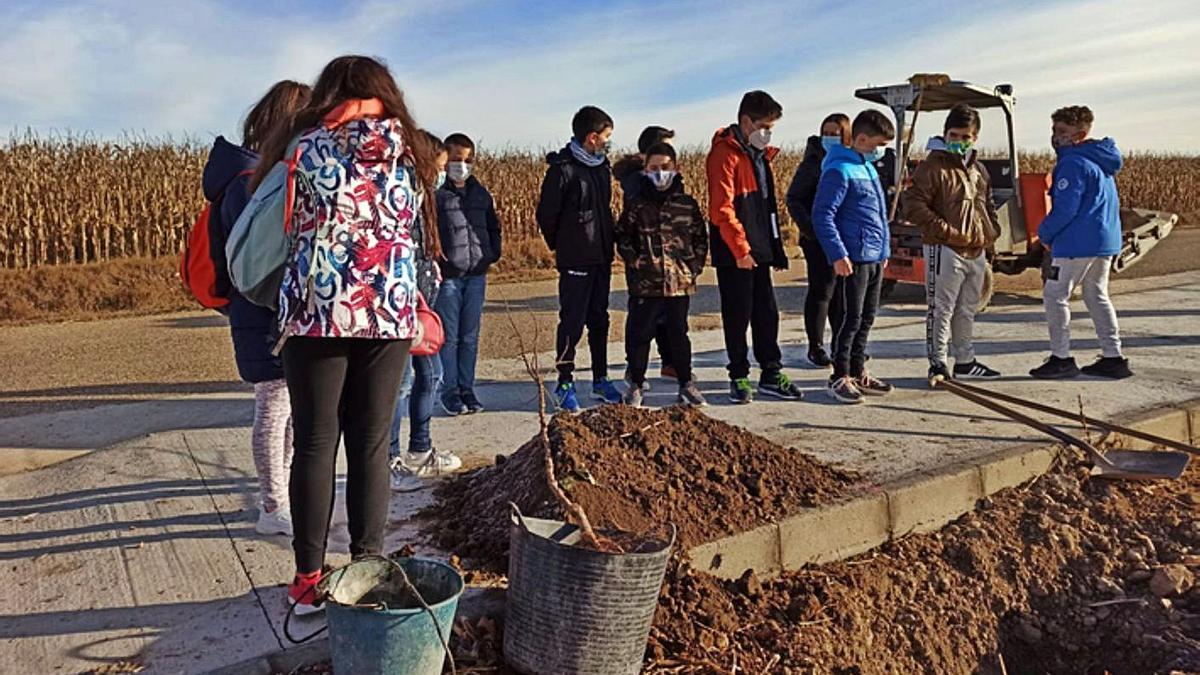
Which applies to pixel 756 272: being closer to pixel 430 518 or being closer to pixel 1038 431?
pixel 1038 431

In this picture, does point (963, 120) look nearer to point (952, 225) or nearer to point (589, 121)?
point (952, 225)

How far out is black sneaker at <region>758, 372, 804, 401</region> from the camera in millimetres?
6461

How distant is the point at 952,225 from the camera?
262 inches

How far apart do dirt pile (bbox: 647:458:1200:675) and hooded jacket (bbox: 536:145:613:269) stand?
2.63 m

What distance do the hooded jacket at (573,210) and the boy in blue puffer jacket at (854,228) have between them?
1.38m

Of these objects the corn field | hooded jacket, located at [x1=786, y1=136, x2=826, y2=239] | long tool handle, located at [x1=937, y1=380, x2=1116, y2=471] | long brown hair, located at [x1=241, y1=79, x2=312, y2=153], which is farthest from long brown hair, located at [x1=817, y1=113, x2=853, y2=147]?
the corn field

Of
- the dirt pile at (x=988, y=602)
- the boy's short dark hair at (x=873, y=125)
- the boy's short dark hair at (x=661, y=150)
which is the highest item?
the boy's short dark hair at (x=873, y=125)

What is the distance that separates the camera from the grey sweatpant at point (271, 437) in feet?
12.8

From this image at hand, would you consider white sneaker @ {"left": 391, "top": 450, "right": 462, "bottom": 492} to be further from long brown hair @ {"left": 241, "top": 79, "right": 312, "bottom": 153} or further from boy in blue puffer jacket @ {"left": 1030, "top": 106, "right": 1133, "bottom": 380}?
boy in blue puffer jacket @ {"left": 1030, "top": 106, "right": 1133, "bottom": 380}

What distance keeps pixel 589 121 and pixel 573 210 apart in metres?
0.54

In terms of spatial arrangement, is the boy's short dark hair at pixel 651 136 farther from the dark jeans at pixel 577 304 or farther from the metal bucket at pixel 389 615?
the metal bucket at pixel 389 615

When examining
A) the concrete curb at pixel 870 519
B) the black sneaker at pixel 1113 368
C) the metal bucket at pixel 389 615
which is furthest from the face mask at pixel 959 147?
the metal bucket at pixel 389 615

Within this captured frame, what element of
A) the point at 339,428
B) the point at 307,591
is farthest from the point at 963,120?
the point at 307,591

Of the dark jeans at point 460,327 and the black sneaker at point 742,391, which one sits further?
the black sneaker at point 742,391
